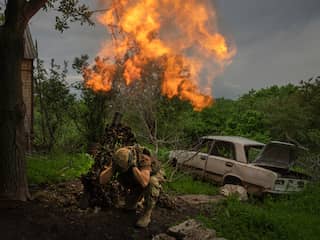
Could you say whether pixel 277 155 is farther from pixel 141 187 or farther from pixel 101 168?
pixel 101 168

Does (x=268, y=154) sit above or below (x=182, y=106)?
below

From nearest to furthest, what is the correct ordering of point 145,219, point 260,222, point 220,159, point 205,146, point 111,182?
point 145,219, point 260,222, point 111,182, point 220,159, point 205,146

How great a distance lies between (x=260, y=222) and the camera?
616 centimetres

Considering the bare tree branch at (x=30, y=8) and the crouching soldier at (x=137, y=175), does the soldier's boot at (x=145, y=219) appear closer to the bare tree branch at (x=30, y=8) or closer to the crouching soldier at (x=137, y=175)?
the crouching soldier at (x=137, y=175)

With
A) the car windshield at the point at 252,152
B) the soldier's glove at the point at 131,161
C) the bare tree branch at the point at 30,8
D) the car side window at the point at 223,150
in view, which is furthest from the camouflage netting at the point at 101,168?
the car windshield at the point at 252,152

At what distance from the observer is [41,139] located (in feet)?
47.5

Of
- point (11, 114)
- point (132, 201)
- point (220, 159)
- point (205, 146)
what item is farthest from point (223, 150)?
point (11, 114)

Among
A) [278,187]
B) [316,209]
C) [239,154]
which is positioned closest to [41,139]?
[239,154]

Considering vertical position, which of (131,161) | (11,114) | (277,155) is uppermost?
(11,114)

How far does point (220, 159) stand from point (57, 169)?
161 inches

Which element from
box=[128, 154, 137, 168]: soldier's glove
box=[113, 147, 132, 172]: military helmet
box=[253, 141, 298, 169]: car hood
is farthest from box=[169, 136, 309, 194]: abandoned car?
box=[113, 147, 132, 172]: military helmet

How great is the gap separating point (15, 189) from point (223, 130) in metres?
14.4

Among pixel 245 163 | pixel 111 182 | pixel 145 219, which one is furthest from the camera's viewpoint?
pixel 245 163

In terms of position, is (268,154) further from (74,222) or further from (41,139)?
(41,139)
